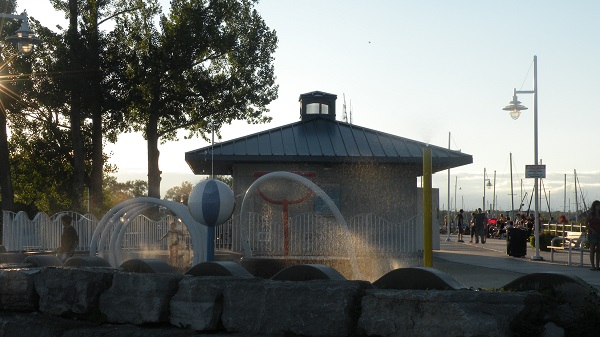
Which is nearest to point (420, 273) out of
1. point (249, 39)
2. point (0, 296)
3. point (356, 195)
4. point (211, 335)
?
point (211, 335)

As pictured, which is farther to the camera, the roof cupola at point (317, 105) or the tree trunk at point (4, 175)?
the tree trunk at point (4, 175)

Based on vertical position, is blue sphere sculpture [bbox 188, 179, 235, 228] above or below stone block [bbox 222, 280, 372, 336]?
above

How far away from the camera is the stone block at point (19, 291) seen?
7.43 meters

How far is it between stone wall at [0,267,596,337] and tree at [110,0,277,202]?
3459 centimetres

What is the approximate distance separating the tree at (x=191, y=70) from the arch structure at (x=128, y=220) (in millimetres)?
22281

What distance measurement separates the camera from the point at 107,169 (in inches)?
2178

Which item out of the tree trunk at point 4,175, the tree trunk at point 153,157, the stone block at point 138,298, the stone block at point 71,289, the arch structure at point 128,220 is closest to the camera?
the stone block at point 138,298

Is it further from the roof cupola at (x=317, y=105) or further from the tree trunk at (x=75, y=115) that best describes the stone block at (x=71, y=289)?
the tree trunk at (x=75, y=115)

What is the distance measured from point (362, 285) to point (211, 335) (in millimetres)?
1175

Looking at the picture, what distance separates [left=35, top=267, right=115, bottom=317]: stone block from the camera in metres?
7.00

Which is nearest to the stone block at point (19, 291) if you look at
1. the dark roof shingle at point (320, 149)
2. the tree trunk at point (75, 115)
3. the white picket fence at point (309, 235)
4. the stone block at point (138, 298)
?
the stone block at point (138, 298)

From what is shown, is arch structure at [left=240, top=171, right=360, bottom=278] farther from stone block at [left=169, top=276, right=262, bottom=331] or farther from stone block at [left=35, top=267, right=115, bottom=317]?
stone block at [left=169, top=276, right=262, bottom=331]

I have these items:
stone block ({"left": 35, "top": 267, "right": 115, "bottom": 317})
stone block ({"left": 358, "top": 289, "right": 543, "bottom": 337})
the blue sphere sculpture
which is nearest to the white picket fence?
the blue sphere sculpture

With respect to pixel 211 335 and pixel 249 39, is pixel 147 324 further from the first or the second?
pixel 249 39
